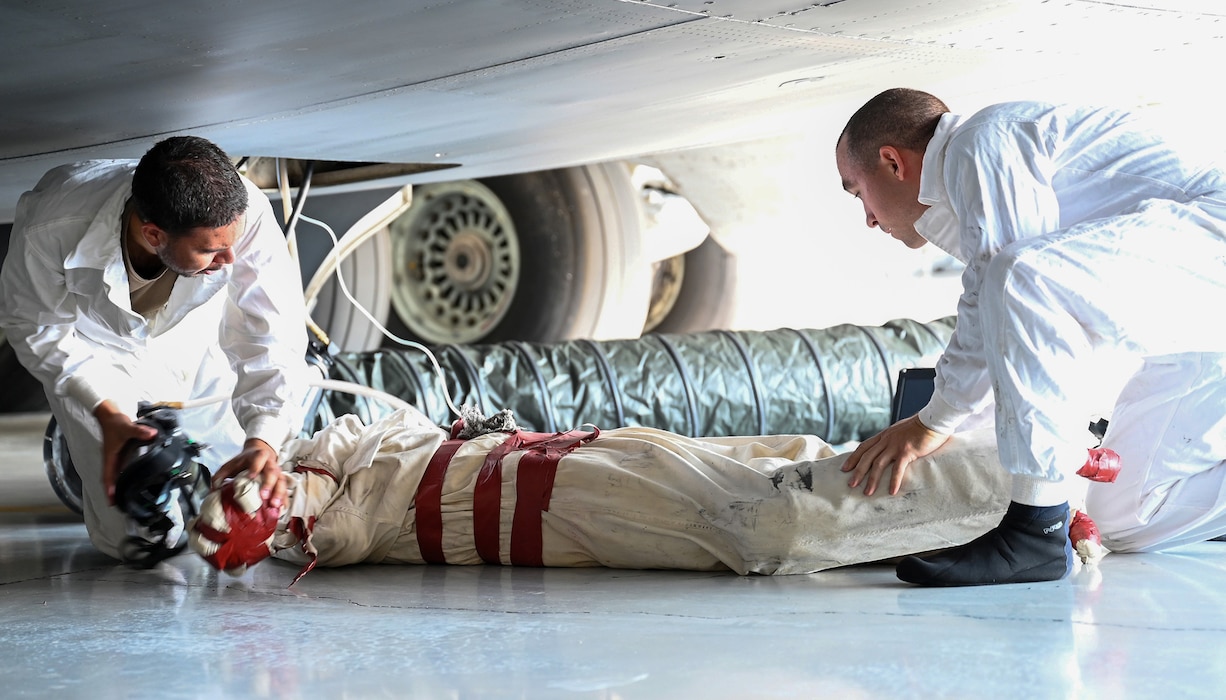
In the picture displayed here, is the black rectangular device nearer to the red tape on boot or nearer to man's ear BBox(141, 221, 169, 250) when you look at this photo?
the red tape on boot

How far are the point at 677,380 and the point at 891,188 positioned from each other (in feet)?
7.89

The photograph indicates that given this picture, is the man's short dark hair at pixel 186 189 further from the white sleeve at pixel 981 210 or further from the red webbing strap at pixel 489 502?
the white sleeve at pixel 981 210

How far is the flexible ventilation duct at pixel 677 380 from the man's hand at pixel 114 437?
1.62 meters

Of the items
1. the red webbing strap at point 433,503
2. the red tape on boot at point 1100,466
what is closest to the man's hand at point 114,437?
the red webbing strap at point 433,503

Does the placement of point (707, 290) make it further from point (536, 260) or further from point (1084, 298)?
point (1084, 298)

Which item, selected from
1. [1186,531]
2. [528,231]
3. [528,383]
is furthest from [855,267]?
[1186,531]

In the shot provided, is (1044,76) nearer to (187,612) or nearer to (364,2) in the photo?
(364,2)

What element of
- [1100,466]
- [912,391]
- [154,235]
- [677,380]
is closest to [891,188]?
[1100,466]

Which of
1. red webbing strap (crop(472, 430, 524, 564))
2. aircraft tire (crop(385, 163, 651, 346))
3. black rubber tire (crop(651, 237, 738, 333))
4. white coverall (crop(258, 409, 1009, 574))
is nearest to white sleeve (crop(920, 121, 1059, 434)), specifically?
white coverall (crop(258, 409, 1009, 574))

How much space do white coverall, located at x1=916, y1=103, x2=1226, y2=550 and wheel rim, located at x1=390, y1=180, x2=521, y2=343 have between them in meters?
4.74

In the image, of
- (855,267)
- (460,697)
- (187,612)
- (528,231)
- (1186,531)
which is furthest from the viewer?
(855,267)

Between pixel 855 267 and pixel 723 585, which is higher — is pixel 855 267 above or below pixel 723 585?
above

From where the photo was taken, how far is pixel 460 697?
151 cm

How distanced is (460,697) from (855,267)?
6.92m
